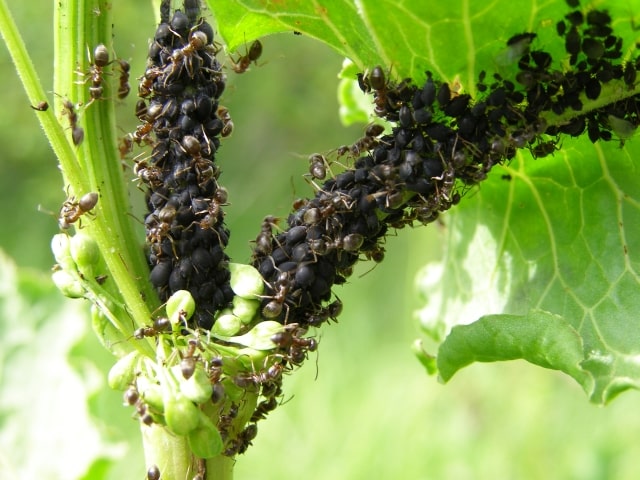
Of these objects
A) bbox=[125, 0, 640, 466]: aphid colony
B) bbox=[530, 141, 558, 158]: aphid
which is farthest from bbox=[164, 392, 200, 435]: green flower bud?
bbox=[530, 141, 558, 158]: aphid

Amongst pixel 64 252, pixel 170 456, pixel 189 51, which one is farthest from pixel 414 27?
pixel 170 456

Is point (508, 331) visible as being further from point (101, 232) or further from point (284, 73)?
point (284, 73)

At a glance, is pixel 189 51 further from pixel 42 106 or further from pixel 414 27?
pixel 414 27

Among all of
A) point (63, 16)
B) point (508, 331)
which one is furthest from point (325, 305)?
point (63, 16)

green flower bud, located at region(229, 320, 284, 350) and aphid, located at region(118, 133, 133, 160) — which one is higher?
aphid, located at region(118, 133, 133, 160)

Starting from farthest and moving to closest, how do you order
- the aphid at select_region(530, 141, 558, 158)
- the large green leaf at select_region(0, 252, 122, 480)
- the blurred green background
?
the blurred green background, the large green leaf at select_region(0, 252, 122, 480), the aphid at select_region(530, 141, 558, 158)

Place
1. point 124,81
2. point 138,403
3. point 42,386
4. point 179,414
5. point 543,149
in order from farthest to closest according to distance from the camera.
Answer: point 42,386
point 124,81
point 543,149
point 138,403
point 179,414

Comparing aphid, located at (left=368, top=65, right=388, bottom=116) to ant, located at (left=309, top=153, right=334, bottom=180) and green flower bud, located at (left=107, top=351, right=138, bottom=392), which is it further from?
green flower bud, located at (left=107, top=351, right=138, bottom=392)
